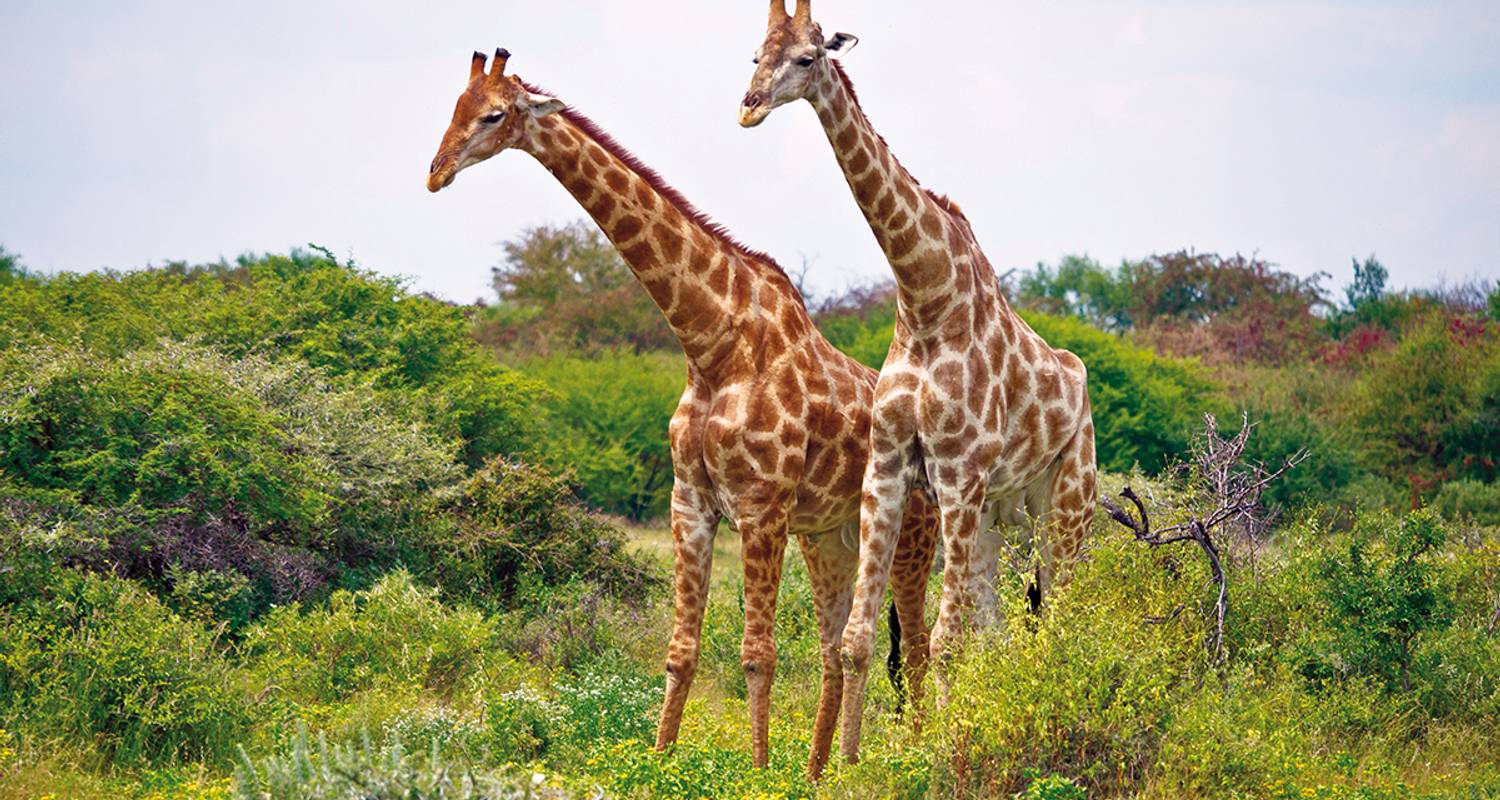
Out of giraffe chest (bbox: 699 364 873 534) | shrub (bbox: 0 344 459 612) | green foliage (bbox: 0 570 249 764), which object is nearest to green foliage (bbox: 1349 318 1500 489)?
shrub (bbox: 0 344 459 612)

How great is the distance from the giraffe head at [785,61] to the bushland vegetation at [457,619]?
2570 mm

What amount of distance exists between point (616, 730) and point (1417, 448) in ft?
66.5

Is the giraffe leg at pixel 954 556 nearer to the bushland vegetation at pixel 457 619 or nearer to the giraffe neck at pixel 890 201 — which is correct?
the bushland vegetation at pixel 457 619

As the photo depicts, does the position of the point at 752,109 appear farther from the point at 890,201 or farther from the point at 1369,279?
the point at 1369,279

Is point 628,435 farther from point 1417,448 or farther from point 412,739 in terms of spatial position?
point 412,739

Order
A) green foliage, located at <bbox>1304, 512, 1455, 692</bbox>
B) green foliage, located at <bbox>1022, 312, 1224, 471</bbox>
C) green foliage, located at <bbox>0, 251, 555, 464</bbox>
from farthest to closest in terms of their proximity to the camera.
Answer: green foliage, located at <bbox>1022, 312, 1224, 471</bbox>
green foliage, located at <bbox>0, 251, 555, 464</bbox>
green foliage, located at <bbox>1304, 512, 1455, 692</bbox>

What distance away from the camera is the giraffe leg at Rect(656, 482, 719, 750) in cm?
795

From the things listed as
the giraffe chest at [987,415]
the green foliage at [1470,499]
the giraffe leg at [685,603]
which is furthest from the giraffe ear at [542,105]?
the green foliage at [1470,499]

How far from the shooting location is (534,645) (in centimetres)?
1270

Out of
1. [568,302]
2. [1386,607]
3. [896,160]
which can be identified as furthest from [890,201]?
[568,302]

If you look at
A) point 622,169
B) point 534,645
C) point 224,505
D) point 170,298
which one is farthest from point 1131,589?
point 170,298

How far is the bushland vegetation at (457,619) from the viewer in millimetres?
7426

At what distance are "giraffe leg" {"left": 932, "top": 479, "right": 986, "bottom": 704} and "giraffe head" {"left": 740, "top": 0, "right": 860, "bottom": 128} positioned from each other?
1993mm

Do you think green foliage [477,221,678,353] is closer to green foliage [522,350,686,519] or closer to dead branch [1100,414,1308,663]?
green foliage [522,350,686,519]
